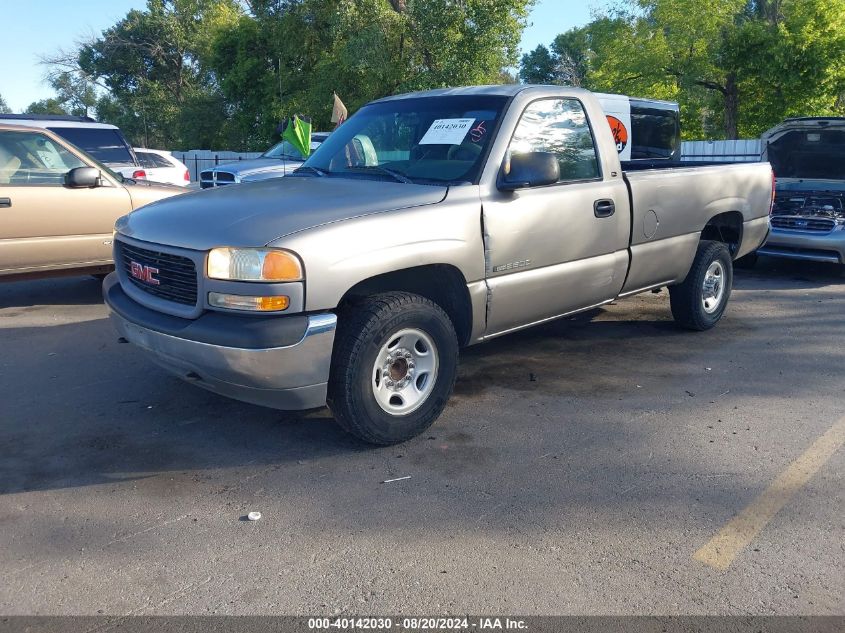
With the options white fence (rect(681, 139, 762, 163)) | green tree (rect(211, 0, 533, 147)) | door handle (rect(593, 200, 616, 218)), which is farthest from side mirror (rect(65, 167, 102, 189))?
white fence (rect(681, 139, 762, 163))

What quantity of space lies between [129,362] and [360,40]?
19.2m

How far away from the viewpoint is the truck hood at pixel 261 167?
1391 cm

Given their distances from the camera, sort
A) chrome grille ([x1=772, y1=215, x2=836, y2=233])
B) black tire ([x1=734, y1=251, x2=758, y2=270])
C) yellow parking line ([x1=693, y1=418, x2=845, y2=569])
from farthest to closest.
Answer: black tire ([x1=734, y1=251, x2=758, y2=270])
chrome grille ([x1=772, y1=215, x2=836, y2=233])
yellow parking line ([x1=693, y1=418, x2=845, y2=569])

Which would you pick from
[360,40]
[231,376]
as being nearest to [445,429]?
[231,376]

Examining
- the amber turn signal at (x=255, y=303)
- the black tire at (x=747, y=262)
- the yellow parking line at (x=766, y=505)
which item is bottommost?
the yellow parking line at (x=766, y=505)

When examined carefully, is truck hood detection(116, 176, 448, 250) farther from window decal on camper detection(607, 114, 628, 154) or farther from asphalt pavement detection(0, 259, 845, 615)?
window decal on camper detection(607, 114, 628, 154)

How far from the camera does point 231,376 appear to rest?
3604 mm

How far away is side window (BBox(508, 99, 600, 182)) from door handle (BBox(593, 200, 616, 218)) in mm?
189

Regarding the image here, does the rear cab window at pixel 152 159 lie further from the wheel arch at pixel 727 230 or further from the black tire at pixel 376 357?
the black tire at pixel 376 357

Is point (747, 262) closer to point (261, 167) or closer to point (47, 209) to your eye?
point (47, 209)

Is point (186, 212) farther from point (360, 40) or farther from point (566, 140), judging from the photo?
point (360, 40)

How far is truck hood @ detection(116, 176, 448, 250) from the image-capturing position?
3.69 metres

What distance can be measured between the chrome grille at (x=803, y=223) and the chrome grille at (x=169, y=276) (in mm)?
A: 7861

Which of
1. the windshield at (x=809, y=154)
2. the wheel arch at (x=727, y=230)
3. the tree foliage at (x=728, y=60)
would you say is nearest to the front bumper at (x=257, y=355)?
the wheel arch at (x=727, y=230)
